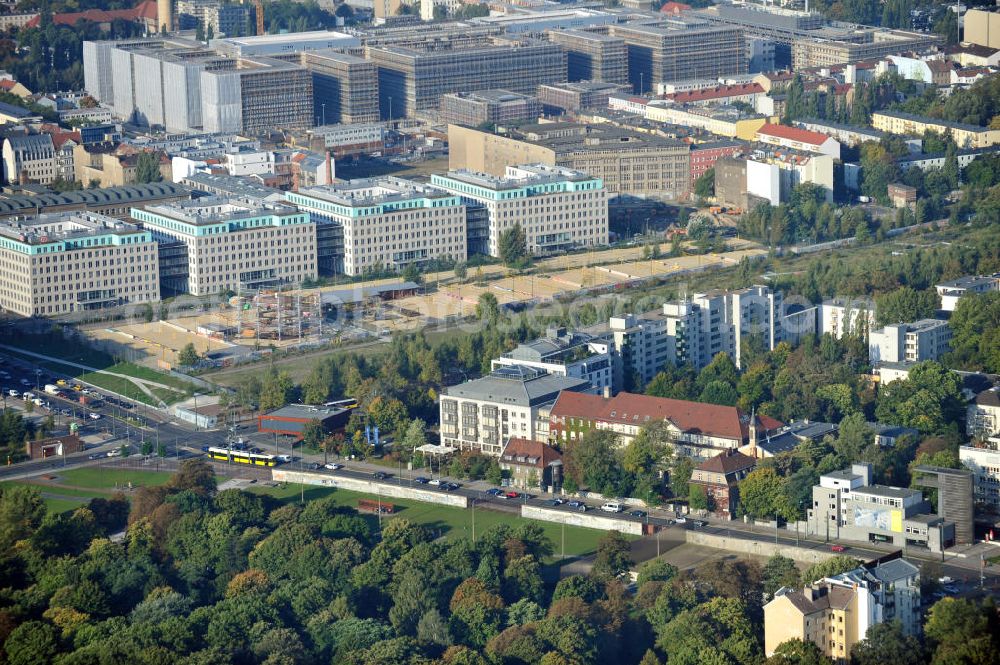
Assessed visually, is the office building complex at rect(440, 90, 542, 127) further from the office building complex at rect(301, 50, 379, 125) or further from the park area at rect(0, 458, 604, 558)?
the park area at rect(0, 458, 604, 558)

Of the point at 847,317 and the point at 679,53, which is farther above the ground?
the point at 679,53

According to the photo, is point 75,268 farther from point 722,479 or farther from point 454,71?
point 454,71

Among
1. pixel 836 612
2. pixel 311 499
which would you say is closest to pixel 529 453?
pixel 311 499

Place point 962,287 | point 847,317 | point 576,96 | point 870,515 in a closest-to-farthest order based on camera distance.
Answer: point 870,515 → point 847,317 → point 962,287 → point 576,96

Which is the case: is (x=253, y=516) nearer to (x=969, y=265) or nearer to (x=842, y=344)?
(x=842, y=344)

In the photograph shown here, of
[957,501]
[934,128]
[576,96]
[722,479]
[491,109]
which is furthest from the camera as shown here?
[576,96]

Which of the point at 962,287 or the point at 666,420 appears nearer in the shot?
the point at 666,420
